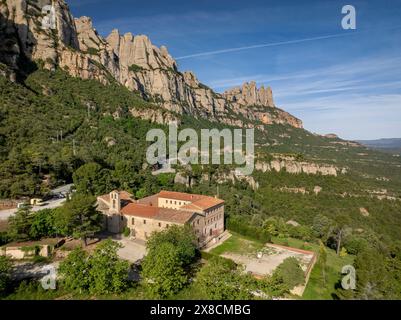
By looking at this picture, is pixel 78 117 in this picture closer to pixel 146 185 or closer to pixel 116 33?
pixel 146 185

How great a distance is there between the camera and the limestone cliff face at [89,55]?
107656 mm

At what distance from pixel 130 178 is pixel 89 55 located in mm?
103021

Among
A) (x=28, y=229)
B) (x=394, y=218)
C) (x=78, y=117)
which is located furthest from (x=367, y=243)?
(x=78, y=117)

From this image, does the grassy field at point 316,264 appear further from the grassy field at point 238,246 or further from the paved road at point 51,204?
the paved road at point 51,204

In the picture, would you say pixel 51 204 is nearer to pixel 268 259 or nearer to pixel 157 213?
pixel 157 213

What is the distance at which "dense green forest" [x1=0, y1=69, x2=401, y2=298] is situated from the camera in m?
49.9

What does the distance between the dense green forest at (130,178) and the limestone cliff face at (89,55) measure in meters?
7.65

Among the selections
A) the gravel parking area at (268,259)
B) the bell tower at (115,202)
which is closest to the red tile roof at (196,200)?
the gravel parking area at (268,259)

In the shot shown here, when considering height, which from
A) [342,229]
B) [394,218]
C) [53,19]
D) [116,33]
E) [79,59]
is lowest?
[394,218]

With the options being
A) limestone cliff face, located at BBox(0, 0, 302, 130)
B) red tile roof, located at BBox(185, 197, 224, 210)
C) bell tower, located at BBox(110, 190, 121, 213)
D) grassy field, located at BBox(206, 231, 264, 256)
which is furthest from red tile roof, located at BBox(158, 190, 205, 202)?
limestone cliff face, located at BBox(0, 0, 302, 130)

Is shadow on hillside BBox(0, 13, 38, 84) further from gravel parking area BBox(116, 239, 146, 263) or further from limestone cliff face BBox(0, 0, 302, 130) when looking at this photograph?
gravel parking area BBox(116, 239, 146, 263)

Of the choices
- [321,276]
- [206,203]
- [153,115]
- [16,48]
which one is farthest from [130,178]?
[16,48]

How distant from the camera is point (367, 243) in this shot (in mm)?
52969

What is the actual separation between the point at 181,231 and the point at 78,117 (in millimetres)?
62963
